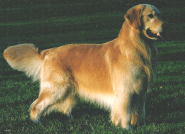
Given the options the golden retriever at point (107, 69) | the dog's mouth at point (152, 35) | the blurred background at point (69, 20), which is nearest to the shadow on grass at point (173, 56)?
the blurred background at point (69, 20)

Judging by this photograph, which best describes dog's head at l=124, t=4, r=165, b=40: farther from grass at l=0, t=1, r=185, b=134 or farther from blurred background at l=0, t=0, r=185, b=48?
blurred background at l=0, t=0, r=185, b=48

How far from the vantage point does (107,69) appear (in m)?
4.19

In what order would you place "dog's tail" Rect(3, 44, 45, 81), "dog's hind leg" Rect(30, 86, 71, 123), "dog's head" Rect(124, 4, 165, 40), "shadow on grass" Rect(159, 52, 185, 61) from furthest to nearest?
"shadow on grass" Rect(159, 52, 185, 61) < "dog's tail" Rect(3, 44, 45, 81) < "dog's hind leg" Rect(30, 86, 71, 123) < "dog's head" Rect(124, 4, 165, 40)

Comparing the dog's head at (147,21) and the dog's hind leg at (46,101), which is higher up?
the dog's head at (147,21)

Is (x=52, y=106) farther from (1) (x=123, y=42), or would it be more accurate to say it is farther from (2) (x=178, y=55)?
(2) (x=178, y=55)

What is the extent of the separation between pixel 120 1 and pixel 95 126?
31437 mm

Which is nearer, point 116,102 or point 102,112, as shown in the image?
point 116,102

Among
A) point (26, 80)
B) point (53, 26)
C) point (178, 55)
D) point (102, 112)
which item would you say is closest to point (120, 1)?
point (53, 26)

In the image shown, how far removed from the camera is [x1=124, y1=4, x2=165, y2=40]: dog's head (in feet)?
12.4

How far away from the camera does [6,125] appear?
14.4 feet

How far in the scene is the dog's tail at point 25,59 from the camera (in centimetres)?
470

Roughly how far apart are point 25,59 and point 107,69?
156cm

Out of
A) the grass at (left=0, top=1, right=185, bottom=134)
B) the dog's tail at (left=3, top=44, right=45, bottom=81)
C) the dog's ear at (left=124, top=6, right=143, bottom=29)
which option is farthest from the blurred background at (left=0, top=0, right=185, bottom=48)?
the dog's ear at (left=124, top=6, right=143, bottom=29)

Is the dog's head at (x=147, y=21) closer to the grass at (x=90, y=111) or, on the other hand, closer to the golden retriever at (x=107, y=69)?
the golden retriever at (x=107, y=69)
